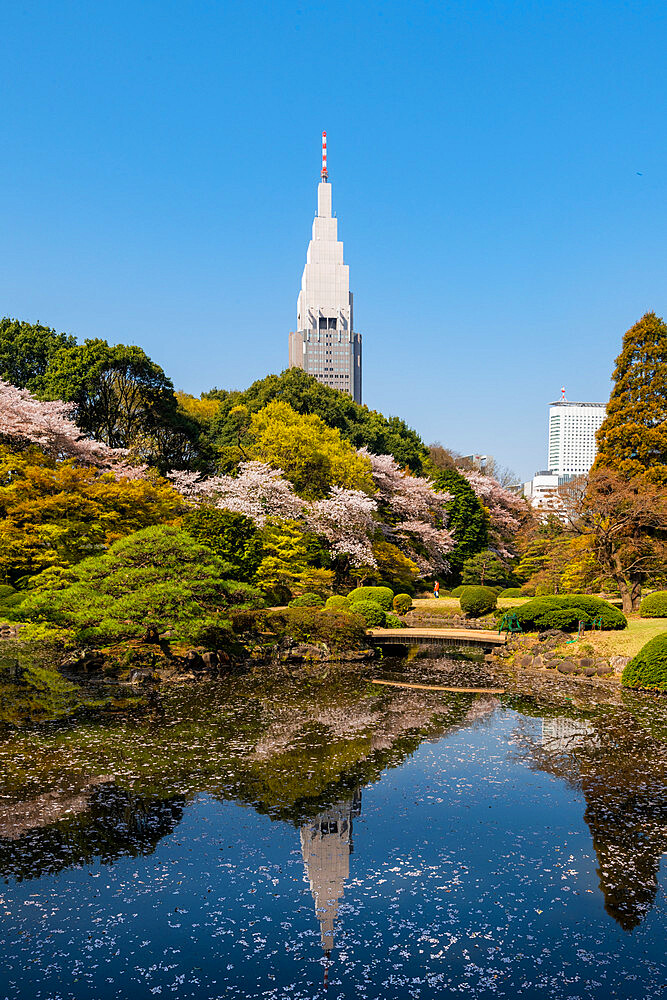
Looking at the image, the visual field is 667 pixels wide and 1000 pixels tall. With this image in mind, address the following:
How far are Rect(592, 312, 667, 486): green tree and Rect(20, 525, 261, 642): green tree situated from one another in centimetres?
1813

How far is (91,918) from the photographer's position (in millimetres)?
7344

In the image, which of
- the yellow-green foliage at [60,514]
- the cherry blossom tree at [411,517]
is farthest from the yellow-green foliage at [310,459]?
the yellow-green foliage at [60,514]

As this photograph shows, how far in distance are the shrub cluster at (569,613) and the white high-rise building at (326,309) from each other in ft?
438

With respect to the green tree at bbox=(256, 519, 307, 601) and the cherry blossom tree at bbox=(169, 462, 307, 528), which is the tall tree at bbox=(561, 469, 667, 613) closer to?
the green tree at bbox=(256, 519, 307, 601)

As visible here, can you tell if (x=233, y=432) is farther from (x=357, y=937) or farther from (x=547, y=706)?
(x=357, y=937)

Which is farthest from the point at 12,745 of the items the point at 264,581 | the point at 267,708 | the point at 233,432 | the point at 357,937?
the point at 233,432

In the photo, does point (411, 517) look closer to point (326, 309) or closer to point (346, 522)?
point (346, 522)

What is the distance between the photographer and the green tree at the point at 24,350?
46.7 metres

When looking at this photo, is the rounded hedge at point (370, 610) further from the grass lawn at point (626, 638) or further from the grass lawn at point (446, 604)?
the grass lawn at point (626, 638)

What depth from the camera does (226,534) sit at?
26.6 m

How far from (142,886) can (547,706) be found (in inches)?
470

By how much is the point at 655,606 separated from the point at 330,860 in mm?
20439

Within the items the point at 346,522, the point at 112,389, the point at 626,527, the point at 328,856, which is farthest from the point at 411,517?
the point at 328,856

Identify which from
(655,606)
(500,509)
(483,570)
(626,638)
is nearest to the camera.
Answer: (626,638)
